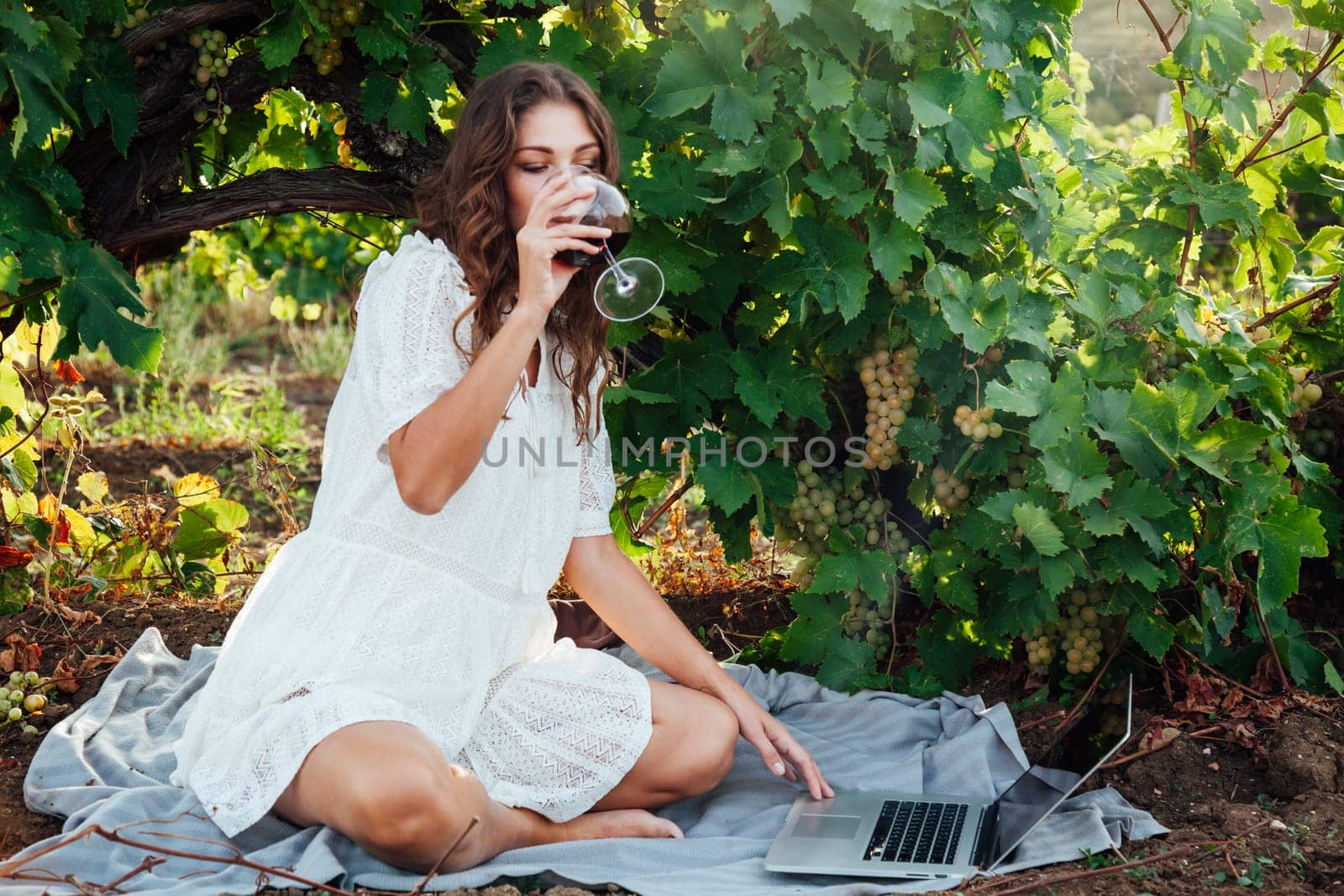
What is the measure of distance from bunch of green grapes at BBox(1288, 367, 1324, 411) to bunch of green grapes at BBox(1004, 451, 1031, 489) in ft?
2.25

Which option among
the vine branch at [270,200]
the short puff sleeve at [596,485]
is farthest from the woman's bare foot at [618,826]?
the vine branch at [270,200]

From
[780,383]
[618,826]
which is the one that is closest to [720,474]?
[780,383]

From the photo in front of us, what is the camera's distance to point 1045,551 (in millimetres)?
2562

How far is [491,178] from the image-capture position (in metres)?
2.33

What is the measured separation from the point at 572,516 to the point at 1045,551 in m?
0.94

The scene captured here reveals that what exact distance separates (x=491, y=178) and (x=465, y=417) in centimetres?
48

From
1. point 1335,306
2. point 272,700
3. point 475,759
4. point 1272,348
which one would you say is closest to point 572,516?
point 475,759

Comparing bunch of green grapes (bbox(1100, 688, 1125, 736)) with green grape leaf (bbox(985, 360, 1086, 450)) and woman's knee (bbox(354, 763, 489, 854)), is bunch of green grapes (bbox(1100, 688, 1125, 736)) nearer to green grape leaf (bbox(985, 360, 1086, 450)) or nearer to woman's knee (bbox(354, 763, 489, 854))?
green grape leaf (bbox(985, 360, 1086, 450))

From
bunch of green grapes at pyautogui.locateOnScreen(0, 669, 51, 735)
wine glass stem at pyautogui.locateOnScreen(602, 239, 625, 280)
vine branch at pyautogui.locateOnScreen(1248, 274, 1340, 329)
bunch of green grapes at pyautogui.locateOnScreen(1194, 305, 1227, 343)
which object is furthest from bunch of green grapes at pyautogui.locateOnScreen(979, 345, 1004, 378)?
bunch of green grapes at pyautogui.locateOnScreen(0, 669, 51, 735)

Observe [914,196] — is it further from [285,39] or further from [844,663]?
[285,39]

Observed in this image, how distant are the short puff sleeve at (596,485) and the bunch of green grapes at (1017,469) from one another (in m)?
0.88

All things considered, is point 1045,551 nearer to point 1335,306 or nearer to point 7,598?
point 1335,306

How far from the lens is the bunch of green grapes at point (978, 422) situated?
273cm

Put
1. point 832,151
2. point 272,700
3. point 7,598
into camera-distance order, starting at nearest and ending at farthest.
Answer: point 272,700 < point 832,151 < point 7,598
